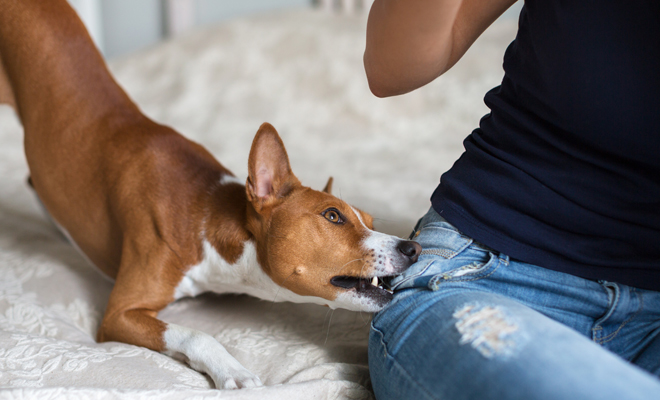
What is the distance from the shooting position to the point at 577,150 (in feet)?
3.76

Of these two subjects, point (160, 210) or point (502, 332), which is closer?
point (502, 332)

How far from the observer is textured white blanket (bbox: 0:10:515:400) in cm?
127

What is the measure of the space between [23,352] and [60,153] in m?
0.76

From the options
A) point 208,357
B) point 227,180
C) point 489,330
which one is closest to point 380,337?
Result: point 489,330

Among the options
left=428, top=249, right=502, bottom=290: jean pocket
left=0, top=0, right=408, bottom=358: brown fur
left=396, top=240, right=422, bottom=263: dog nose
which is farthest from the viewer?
left=0, top=0, right=408, bottom=358: brown fur

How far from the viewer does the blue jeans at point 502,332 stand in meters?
0.86

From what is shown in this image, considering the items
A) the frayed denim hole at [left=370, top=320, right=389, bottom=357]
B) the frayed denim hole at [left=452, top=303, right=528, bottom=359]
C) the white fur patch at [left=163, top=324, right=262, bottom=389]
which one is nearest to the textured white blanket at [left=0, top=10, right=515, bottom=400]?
the white fur patch at [left=163, top=324, right=262, bottom=389]

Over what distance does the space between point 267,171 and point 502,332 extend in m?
0.76

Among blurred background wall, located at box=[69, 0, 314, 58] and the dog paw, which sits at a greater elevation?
blurred background wall, located at box=[69, 0, 314, 58]

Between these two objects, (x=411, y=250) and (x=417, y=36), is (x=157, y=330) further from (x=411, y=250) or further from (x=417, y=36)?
(x=417, y=36)

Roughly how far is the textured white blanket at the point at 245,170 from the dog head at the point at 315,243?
0.19m

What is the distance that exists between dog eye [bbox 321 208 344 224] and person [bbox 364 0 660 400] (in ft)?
0.79

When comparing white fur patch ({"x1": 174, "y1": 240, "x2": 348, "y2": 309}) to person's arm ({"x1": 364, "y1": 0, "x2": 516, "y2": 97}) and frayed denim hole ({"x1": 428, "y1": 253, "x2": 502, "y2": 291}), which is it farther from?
person's arm ({"x1": 364, "y1": 0, "x2": 516, "y2": 97})

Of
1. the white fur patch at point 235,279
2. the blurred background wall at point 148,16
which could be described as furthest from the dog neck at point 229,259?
the blurred background wall at point 148,16
